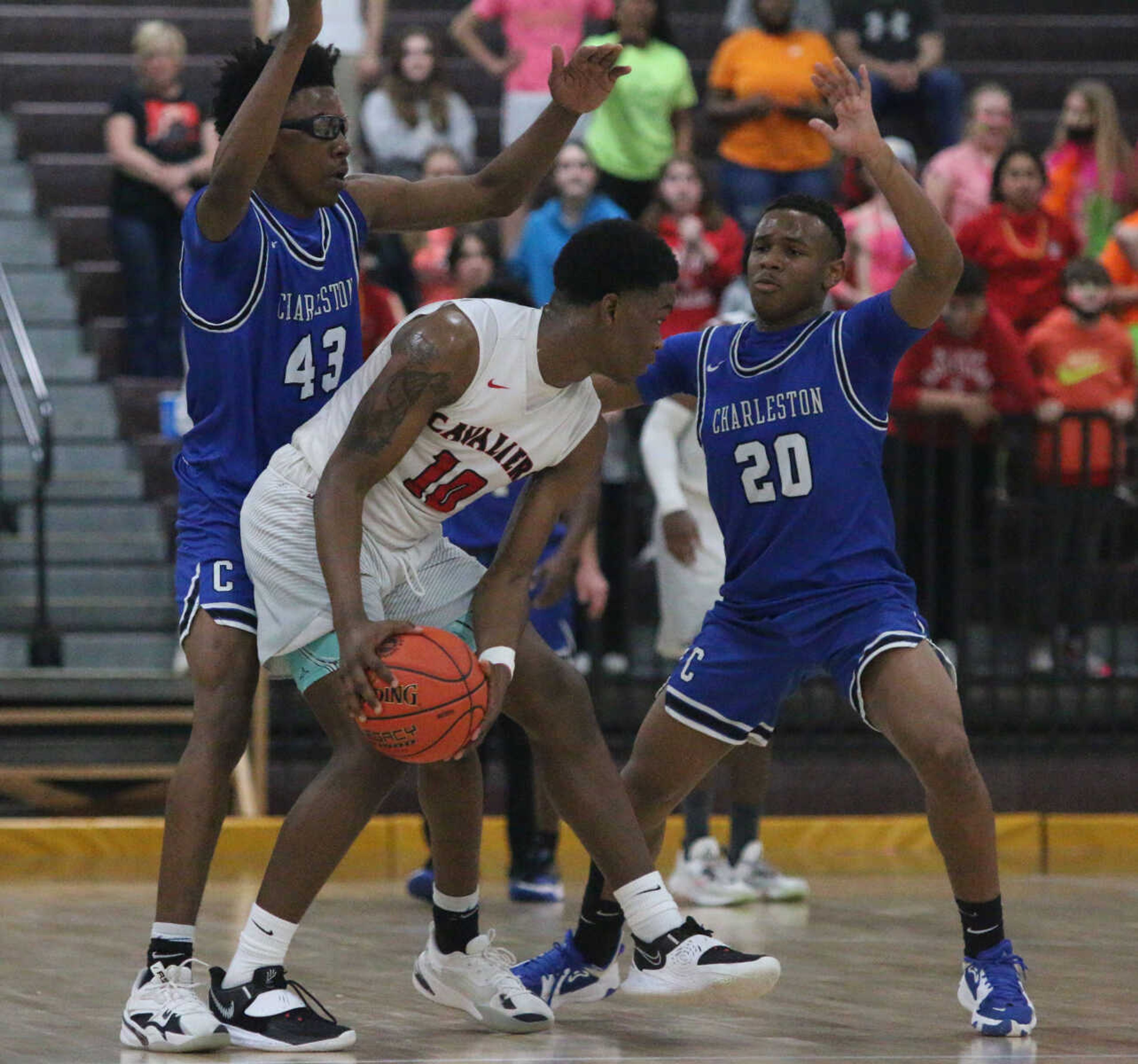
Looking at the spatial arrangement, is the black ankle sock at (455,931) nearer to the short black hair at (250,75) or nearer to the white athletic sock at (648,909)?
the white athletic sock at (648,909)

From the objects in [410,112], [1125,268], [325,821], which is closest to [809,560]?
[325,821]

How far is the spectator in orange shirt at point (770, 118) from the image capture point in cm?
1135

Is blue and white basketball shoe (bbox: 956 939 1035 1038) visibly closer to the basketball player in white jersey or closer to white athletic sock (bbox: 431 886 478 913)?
the basketball player in white jersey

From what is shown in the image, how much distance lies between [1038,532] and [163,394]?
4408 mm

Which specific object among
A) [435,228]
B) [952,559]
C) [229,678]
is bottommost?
[952,559]

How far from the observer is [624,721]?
941cm

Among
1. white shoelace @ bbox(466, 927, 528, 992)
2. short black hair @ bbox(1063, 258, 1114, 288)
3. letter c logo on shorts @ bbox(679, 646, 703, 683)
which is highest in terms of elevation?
short black hair @ bbox(1063, 258, 1114, 288)

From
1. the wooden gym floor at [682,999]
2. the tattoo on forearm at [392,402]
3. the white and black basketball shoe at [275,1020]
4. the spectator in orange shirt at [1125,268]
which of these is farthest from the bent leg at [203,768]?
the spectator in orange shirt at [1125,268]

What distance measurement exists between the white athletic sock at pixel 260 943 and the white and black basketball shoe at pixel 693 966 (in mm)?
826

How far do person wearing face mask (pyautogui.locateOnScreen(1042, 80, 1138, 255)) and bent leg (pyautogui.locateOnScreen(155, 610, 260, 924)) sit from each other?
24.7 feet

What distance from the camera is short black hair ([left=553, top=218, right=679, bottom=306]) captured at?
4.89 meters

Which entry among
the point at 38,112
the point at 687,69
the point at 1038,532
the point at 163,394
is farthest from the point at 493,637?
the point at 38,112

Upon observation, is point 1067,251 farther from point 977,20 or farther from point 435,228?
point 435,228

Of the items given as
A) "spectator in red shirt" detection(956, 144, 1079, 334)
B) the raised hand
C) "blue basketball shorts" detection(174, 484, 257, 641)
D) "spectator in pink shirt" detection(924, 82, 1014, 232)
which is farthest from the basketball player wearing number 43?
"spectator in pink shirt" detection(924, 82, 1014, 232)
